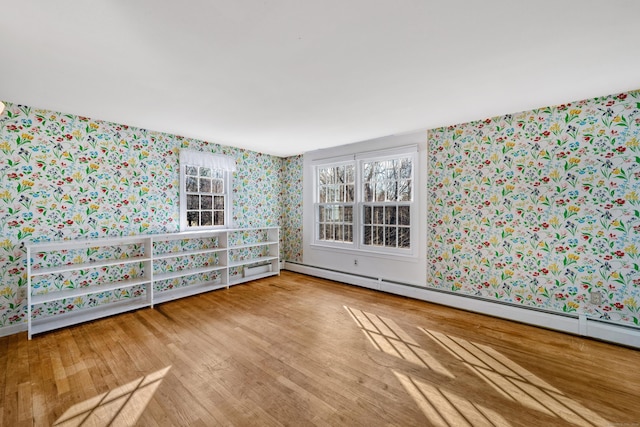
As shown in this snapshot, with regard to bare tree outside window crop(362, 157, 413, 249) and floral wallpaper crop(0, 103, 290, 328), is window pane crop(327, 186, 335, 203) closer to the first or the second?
bare tree outside window crop(362, 157, 413, 249)

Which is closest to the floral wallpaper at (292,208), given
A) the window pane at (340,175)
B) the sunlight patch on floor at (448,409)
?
the window pane at (340,175)

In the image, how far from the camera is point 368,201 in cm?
472

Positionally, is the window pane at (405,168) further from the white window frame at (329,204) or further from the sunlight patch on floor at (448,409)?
the sunlight patch on floor at (448,409)

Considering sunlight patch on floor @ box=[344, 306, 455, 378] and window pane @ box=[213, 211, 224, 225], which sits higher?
window pane @ box=[213, 211, 224, 225]

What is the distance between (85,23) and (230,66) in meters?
0.87

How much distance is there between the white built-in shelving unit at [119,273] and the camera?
3107mm

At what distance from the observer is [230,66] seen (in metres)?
2.14

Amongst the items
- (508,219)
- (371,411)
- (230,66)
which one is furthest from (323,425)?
(508,219)

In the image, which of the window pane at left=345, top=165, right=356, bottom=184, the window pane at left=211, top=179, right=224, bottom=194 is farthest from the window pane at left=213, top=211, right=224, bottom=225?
the window pane at left=345, top=165, right=356, bottom=184

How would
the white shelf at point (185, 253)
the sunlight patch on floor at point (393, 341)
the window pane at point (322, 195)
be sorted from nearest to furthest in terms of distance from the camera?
the sunlight patch on floor at point (393, 341) → the white shelf at point (185, 253) → the window pane at point (322, 195)

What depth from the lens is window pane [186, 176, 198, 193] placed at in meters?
4.42

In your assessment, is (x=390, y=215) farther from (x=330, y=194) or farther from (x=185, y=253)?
(x=185, y=253)

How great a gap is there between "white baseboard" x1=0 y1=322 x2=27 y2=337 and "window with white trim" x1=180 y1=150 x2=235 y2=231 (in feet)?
6.49

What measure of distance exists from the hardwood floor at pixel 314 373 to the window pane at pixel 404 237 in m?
1.14
